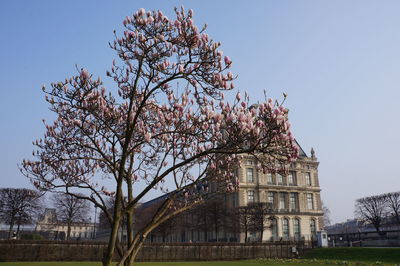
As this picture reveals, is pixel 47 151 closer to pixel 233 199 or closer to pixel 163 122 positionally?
pixel 163 122

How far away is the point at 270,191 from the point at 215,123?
220 ft

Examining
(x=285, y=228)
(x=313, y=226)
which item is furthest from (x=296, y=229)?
(x=313, y=226)

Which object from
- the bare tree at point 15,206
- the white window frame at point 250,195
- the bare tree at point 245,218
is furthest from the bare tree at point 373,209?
the bare tree at point 15,206

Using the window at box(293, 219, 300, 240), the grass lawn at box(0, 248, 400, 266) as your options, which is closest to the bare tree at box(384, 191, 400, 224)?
the window at box(293, 219, 300, 240)

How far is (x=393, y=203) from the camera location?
229 ft

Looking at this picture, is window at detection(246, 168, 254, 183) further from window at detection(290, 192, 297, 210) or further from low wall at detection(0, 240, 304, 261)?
low wall at detection(0, 240, 304, 261)

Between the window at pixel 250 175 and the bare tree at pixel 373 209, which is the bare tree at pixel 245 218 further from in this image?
the bare tree at pixel 373 209

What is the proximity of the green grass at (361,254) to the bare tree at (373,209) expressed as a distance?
36780 mm

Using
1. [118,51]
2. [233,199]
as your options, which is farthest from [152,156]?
[233,199]

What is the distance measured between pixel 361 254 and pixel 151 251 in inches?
865

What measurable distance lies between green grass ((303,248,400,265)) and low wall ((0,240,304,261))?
2.94 meters

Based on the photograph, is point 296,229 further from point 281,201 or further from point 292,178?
point 292,178

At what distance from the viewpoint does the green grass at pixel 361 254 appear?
30416 millimetres

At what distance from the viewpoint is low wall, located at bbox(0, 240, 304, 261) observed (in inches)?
1166
